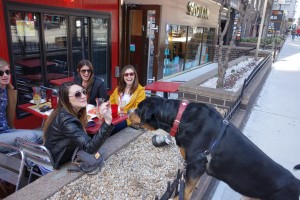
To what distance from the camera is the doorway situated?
7609 millimetres

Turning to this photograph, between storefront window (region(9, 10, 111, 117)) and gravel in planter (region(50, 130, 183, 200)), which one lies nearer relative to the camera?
gravel in planter (region(50, 130, 183, 200))

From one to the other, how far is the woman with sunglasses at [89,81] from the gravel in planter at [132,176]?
1.06 m

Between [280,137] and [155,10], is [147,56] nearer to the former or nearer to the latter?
[155,10]

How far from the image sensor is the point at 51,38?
5.05 meters

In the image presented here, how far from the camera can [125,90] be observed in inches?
159

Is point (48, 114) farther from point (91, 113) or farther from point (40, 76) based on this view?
point (40, 76)

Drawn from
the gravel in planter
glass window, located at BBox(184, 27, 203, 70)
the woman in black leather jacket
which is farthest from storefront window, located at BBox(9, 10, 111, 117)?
glass window, located at BBox(184, 27, 203, 70)

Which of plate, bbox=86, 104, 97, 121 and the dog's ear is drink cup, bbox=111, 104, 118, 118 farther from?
the dog's ear

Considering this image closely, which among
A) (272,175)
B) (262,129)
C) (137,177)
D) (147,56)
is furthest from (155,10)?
(272,175)

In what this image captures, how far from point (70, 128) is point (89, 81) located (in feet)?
5.64

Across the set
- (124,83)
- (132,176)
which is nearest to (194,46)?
(124,83)

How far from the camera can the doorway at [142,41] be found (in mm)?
7609

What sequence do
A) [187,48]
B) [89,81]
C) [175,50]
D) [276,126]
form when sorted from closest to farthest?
1. [89,81]
2. [276,126]
3. [175,50]
4. [187,48]

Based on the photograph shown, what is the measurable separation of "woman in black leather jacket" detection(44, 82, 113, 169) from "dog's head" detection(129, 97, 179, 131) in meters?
0.32
